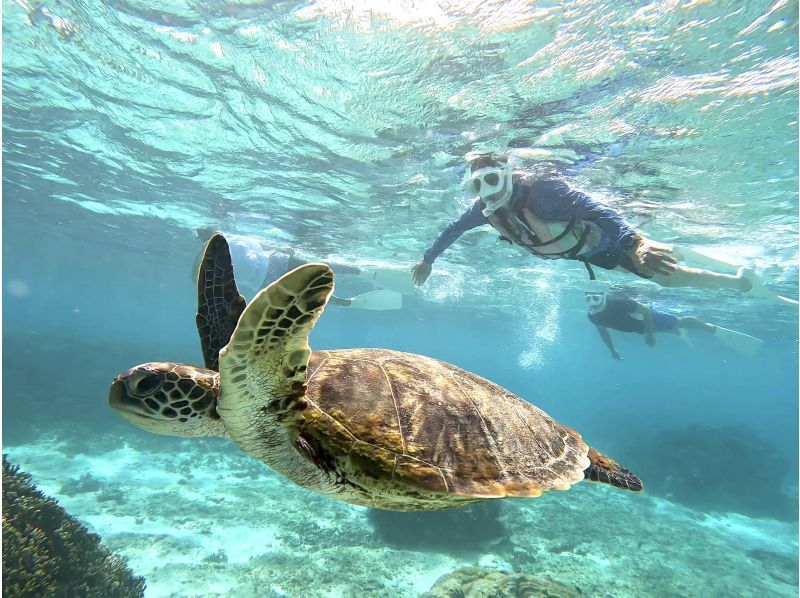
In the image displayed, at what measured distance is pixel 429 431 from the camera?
2.59 m

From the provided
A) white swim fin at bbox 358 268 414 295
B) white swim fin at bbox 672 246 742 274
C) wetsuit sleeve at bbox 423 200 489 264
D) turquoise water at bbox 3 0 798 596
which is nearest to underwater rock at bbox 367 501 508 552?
turquoise water at bbox 3 0 798 596

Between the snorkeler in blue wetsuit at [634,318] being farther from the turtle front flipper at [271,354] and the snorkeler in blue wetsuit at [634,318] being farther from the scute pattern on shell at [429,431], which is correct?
the turtle front flipper at [271,354]

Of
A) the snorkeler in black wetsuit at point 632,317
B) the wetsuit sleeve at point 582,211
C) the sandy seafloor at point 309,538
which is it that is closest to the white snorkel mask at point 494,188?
the wetsuit sleeve at point 582,211

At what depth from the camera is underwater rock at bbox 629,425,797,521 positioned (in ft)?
56.0

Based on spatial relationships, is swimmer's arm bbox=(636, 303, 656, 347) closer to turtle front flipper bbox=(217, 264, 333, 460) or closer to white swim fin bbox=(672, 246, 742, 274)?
white swim fin bbox=(672, 246, 742, 274)

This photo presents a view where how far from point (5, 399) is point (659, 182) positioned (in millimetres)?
23351

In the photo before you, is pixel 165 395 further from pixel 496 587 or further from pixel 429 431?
pixel 496 587

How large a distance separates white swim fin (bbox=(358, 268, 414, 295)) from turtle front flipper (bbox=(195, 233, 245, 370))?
753 inches

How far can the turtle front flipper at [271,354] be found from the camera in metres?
1.68

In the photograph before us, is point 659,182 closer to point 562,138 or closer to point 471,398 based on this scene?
point 562,138

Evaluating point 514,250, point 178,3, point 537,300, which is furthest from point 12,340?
point 537,300

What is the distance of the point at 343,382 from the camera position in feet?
8.95

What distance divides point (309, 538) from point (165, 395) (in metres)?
8.80

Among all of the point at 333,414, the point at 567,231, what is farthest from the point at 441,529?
the point at 333,414
